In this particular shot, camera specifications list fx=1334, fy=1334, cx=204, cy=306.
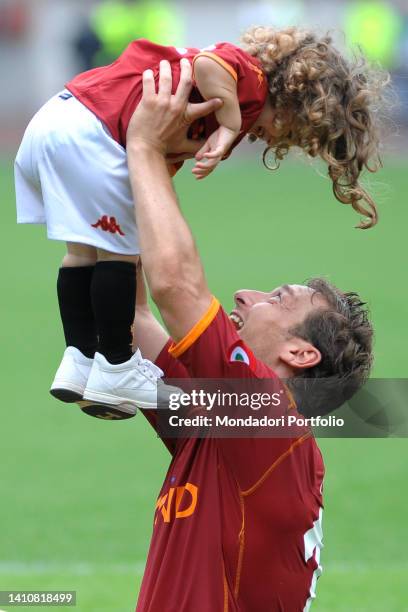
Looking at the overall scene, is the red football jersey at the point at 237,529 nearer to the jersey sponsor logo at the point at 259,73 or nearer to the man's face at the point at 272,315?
the man's face at the point at 272,315

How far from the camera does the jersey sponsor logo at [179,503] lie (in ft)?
13.6

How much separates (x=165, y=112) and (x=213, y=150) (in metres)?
0.20

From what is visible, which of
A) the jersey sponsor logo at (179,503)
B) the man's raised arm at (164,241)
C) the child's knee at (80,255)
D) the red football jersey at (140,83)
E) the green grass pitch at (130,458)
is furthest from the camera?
the green grass pitch at (130,458)

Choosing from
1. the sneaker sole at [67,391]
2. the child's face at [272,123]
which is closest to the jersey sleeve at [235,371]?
the sneaker sole at [67,391]

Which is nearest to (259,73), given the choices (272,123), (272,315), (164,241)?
(272,123)

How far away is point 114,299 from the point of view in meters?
4.29

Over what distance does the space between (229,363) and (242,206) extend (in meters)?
17.9

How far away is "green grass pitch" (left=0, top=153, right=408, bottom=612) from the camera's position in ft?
23.6

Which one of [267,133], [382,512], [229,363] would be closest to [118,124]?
[267,133]

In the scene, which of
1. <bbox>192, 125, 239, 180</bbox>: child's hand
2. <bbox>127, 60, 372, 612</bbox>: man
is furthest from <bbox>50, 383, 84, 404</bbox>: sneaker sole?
A: <bbox>192, 125, 239, 180</bbox>: child's hand

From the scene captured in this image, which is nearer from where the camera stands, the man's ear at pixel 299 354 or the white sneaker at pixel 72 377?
the man's ear at pixel 299 354

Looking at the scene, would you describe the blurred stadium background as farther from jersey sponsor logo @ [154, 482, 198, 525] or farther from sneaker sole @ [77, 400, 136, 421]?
jersey sponsor logo @ [154, 482, 198, 525]

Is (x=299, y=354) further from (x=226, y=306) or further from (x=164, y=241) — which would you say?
(x=226, y=306)

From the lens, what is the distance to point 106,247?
14.0 feet
